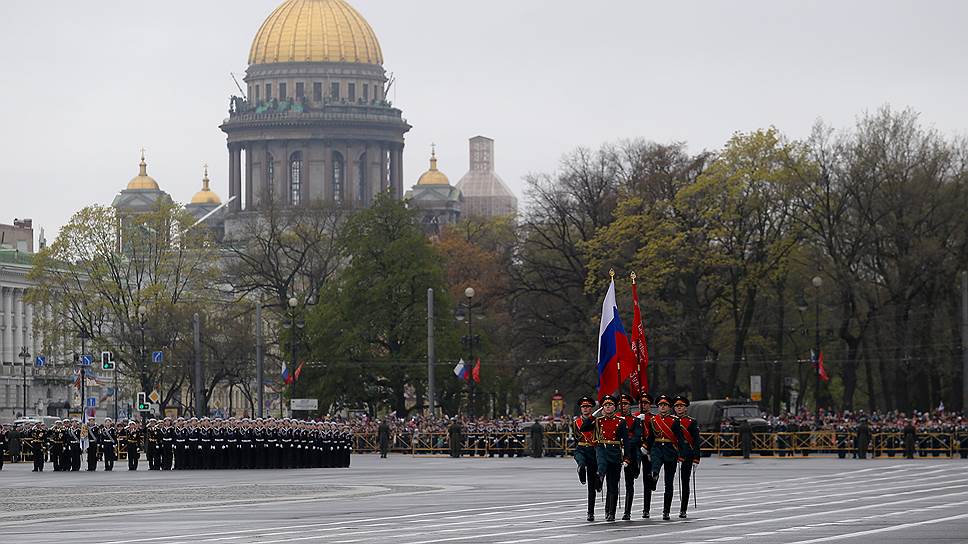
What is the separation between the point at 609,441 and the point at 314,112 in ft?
544

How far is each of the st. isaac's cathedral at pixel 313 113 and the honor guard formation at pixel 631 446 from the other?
160374 millimetres

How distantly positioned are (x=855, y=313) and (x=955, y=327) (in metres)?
3.11

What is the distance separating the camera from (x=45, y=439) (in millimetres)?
57875

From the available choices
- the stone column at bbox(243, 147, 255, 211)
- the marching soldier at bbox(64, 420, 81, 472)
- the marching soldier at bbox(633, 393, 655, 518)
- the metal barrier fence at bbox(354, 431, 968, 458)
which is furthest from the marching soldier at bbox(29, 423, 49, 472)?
the stone column at bbox(243, 147, 255, 211)

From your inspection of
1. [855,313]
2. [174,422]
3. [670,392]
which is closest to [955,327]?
[855,313]

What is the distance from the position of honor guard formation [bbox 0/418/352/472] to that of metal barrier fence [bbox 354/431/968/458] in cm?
615

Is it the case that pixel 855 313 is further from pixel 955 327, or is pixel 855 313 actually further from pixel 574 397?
pixel 574 397

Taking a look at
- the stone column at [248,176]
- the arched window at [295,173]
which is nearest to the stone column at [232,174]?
the stone column at [248,176]

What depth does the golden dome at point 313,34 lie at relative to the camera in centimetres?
19125

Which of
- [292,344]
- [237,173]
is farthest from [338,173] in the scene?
[292,344]

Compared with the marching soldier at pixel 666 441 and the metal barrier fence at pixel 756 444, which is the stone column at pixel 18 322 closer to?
the metal barrier fence at pixel 756 444

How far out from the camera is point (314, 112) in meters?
193

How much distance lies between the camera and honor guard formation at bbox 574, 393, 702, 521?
28922mm

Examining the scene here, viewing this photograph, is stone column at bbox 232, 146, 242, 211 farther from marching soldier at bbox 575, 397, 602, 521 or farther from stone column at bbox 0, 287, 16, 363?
marching soldier at bbox 575, 397, 602, 521
